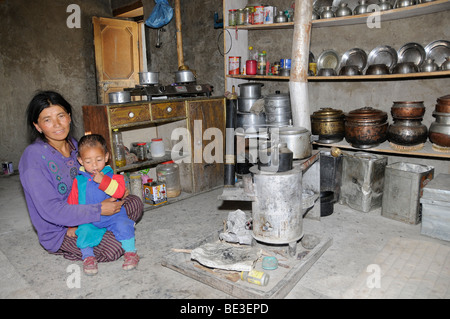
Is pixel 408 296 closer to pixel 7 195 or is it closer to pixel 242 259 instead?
pixel 242 259

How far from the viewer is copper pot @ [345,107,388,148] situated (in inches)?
121

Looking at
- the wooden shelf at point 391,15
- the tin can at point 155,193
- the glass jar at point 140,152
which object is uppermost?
the wooden shelf at point 391,15

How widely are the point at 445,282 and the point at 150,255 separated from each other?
1.93 m

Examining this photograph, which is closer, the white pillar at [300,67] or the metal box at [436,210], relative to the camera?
the metal box at [436,210]

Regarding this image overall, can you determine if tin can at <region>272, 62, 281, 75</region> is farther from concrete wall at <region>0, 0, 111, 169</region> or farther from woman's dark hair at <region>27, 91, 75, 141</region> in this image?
concrete wall at <region>0, 0, 111, 169</region>

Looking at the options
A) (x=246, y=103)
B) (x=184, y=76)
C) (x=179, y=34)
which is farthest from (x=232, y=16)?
(x=179, y=34)

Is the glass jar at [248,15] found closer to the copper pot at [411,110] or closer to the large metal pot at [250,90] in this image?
the large metal pot at [250,90]

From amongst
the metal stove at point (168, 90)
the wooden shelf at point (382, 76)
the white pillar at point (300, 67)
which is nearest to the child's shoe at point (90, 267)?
the metal stove at point (168, 90)

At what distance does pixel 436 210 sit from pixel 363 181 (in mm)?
696

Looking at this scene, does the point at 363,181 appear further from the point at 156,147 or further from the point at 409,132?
the point at 156,147

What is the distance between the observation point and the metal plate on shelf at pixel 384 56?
11.0 ft

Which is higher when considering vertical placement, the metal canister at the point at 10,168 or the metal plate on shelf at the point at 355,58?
the metal plate on shelf at the point at 355,58

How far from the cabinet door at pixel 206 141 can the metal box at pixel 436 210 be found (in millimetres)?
2192

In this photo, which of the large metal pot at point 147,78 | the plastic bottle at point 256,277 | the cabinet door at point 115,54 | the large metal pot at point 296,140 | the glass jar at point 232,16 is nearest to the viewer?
the plastic bottle at point 256,277
